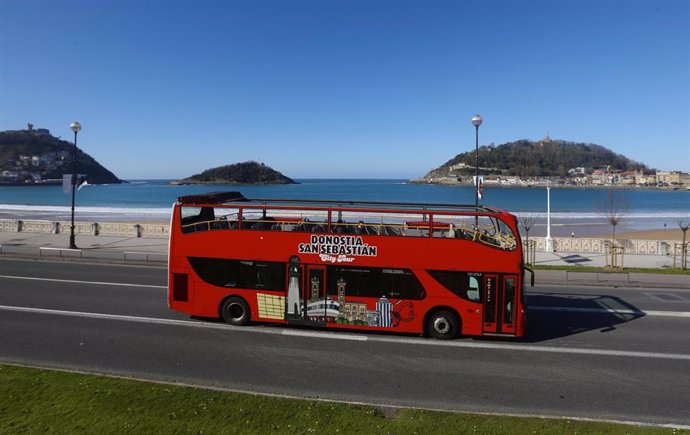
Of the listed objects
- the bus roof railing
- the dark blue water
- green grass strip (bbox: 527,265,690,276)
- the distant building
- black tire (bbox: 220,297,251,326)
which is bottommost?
black tire (bbox: 220,297,251,326)

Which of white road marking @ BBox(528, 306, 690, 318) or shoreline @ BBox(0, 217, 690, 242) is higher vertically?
shoreline @ BBox(0, 217, 690, 242)

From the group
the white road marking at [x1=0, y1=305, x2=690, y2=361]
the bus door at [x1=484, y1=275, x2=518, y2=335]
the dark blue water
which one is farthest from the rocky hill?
the bus door at [x1=484, y1=275, x2=518, y2=335]

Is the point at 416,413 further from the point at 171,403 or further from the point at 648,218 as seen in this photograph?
the point at 648,218

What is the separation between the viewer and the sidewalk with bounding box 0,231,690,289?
18.3m

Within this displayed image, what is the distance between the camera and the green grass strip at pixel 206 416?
5852 mm

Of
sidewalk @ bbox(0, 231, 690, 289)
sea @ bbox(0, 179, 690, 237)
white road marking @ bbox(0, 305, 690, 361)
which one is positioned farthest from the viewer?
sea @ bbox(0, 179, 690, 237)

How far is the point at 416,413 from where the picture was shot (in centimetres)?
663

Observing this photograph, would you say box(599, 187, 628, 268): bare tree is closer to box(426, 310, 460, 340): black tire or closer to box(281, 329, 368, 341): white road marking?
box(426, 310, 460, 340): black tire

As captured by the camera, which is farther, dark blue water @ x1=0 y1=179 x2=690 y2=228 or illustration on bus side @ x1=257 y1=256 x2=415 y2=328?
dark blue water @ x1=0 y1=179 x2=690 y2=228

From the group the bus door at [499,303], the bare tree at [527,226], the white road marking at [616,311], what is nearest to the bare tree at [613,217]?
the bare tree at [527,226]

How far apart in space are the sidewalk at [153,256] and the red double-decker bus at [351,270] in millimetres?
8922

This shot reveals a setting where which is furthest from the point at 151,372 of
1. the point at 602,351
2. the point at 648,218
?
the point at 648,218

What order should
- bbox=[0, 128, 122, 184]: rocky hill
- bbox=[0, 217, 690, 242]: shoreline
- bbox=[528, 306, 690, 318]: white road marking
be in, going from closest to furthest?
1. bbox=[528, 306, 690, 318]: white road marking
2. bbox=[0, 217, 690, 242]: shoreline
3. bbox=[0, 128, 122, 184]: rocky hill

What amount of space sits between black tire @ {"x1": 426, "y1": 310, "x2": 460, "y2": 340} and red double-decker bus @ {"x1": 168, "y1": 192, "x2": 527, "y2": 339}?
0.03m
